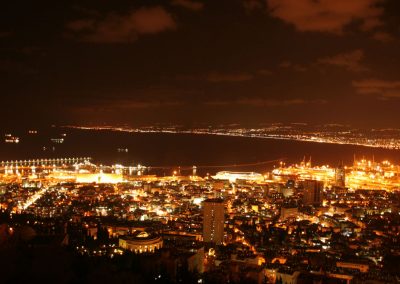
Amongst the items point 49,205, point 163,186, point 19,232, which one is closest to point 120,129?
point 163,186

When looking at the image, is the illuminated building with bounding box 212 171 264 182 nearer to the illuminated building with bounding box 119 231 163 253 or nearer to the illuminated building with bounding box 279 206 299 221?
the illuminated building with bounding box 279 206 299 221

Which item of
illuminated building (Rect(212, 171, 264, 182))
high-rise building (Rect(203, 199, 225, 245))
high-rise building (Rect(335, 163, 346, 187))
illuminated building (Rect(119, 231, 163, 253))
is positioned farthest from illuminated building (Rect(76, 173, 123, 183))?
illuminated building (Rect(119, 231, 163, 253))

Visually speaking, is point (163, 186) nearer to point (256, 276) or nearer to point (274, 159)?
point (256, 276)

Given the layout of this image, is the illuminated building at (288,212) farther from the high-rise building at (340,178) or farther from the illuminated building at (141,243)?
the high-rise building at (340,178)

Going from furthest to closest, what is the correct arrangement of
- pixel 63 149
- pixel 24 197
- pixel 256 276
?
1. pixel 63 149
2. pixel 24 197
3. pixel 256 276

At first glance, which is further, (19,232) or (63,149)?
(63,149)

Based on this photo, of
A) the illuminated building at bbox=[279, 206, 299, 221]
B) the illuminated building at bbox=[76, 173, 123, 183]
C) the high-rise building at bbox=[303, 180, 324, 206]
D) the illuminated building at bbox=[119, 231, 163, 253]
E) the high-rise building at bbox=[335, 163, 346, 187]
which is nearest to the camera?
the illuminated building at bbox=[119, 231, 163, 253]

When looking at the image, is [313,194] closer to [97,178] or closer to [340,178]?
[340,178]
